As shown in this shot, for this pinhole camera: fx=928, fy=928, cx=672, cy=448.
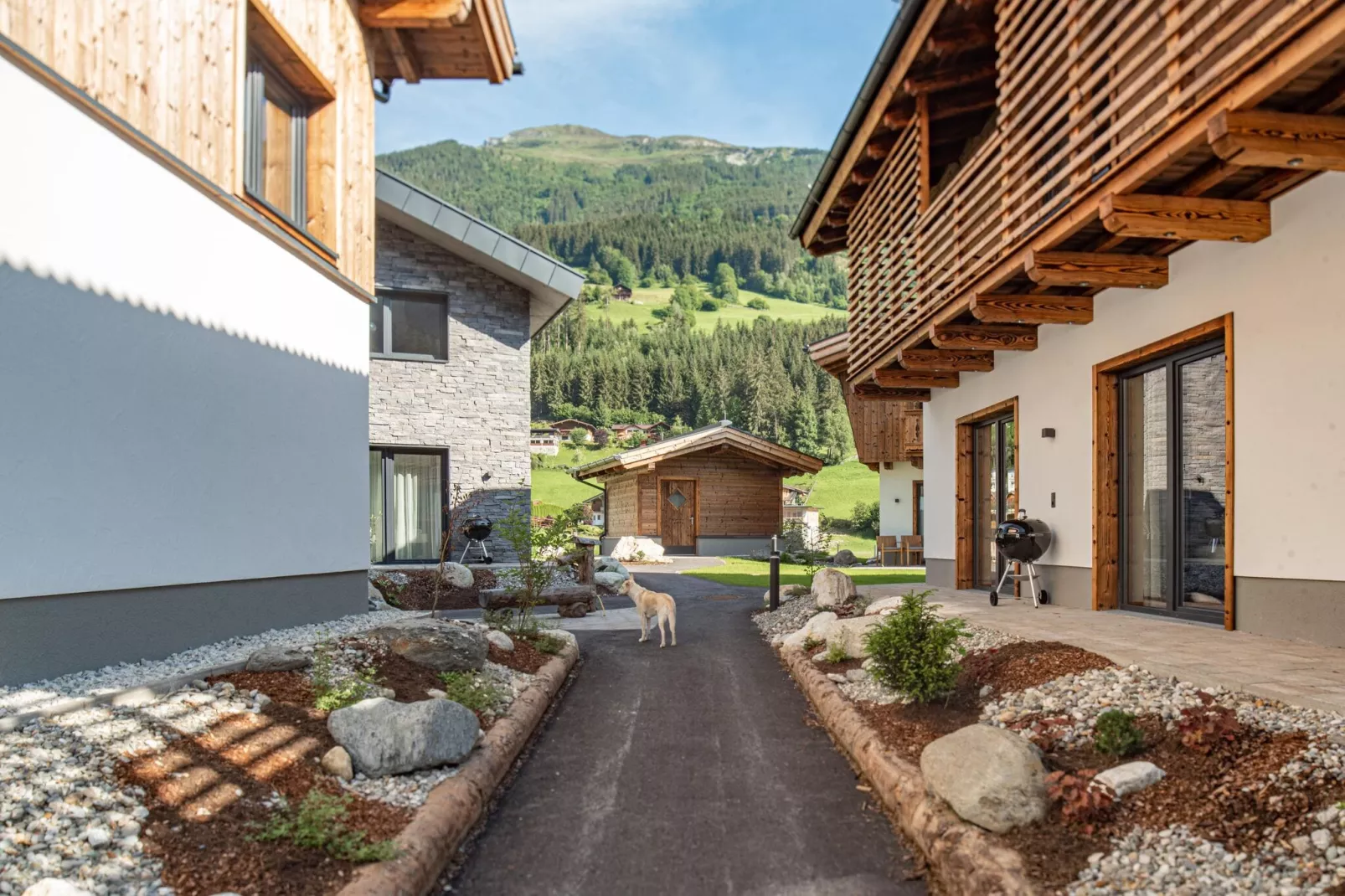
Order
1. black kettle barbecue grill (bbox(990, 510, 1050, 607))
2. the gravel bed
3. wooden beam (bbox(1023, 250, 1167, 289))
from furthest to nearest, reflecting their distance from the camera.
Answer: black kettle barbecue grill (bbox(990, 510, 1050, 607)), wooden beam (bbox(1023, 250, 1167, 289)), the gravel bed

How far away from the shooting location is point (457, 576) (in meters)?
13.2

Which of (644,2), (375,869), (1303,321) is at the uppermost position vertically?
(644,2)

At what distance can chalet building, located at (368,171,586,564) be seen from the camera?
14.4m

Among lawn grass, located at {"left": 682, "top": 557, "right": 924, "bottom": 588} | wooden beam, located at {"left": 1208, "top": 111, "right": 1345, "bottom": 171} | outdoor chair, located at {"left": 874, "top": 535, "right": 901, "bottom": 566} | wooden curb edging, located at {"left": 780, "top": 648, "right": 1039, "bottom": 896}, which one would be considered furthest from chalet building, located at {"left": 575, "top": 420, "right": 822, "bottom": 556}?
wooden beam, located at {"left": 1208, "top": 111, "right": 1345, "bottom": 171}

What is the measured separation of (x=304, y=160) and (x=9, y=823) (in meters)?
7.46

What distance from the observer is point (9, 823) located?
3.32m

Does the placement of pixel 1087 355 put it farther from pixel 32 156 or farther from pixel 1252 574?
pixel 32 156

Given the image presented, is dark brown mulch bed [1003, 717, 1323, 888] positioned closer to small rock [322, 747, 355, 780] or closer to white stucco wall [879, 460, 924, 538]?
small rock [322, 747, 355, 780]

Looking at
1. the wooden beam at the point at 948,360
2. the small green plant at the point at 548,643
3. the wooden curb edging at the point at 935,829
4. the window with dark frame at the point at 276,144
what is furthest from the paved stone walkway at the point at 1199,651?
the window with dark frame at the point at 276,144

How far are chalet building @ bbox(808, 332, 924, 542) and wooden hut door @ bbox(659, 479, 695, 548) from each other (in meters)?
4.99

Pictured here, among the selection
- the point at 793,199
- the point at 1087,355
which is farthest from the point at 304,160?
the point at 793,199

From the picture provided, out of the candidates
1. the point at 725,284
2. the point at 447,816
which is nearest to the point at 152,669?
the point at 447,816

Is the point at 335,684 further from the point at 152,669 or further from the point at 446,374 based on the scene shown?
the point at 446,374

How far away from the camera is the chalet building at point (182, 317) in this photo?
17.2 feet
